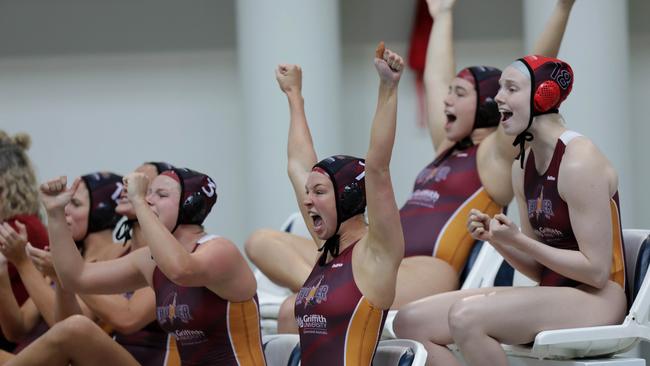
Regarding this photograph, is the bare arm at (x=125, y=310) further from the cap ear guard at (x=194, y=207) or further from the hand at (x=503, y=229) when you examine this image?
the hand at (x=503, y=229)

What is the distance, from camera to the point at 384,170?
10.2ft

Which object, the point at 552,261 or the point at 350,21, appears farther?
the point at 350,21

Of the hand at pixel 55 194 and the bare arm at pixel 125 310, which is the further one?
the bare arm at pixel 125 310

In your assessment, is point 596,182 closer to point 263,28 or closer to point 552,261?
point 552,261

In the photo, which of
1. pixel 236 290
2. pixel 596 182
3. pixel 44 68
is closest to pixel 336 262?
pixel 236 290

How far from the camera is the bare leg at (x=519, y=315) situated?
333 cm

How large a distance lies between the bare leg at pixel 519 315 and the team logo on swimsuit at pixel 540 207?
25cm

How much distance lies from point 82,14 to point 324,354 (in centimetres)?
483

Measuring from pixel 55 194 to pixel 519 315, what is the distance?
178 cm

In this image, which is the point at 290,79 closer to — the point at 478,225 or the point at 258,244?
the point at 258,244

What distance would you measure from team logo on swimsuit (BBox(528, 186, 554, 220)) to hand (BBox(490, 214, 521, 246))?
240 mm

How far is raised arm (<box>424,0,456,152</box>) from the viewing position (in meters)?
5.19

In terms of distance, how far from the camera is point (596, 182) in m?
3.36

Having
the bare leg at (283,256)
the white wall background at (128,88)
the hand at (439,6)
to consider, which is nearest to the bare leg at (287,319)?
the bare leg at (283,256)
